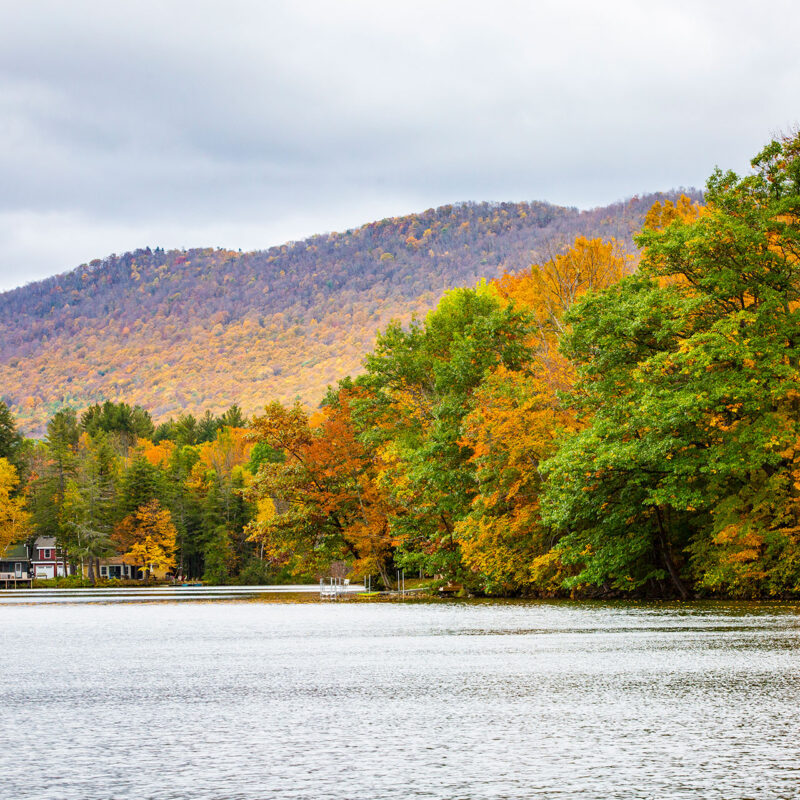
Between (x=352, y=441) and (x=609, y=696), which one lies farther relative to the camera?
(x=352, y=441)

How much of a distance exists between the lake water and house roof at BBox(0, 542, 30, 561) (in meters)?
121

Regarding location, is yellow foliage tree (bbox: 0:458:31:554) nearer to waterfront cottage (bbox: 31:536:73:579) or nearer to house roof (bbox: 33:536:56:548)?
house roof (bbox: 33:536:56:548)

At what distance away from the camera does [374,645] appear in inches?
811

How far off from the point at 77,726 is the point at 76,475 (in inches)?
4769

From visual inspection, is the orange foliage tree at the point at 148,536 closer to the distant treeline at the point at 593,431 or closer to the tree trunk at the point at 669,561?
the distant treeline at the point at 593,431

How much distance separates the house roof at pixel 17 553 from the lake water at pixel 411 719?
121m

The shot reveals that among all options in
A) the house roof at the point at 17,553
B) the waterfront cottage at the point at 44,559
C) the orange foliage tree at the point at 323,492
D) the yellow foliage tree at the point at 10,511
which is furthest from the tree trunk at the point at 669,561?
the waterfront cottage at the point at 44,559

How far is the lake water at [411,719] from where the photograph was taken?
273 inches

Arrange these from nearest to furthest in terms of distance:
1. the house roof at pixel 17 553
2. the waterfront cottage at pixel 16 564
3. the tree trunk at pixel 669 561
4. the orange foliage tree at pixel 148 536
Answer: the tree trunk at pixel 669 561, the orange foliage tree at pixel 148 536, the waterfront cottage at pixel 16 564, the house roof at pixel 17 553

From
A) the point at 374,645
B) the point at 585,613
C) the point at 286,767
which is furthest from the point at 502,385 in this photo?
the point at 286,767

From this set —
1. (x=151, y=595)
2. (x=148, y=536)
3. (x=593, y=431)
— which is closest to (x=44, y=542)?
(x=148, y=536)

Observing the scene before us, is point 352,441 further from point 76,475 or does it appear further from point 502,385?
point 76,475

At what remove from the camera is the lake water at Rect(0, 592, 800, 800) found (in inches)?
273

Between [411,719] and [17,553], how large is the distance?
136 m
